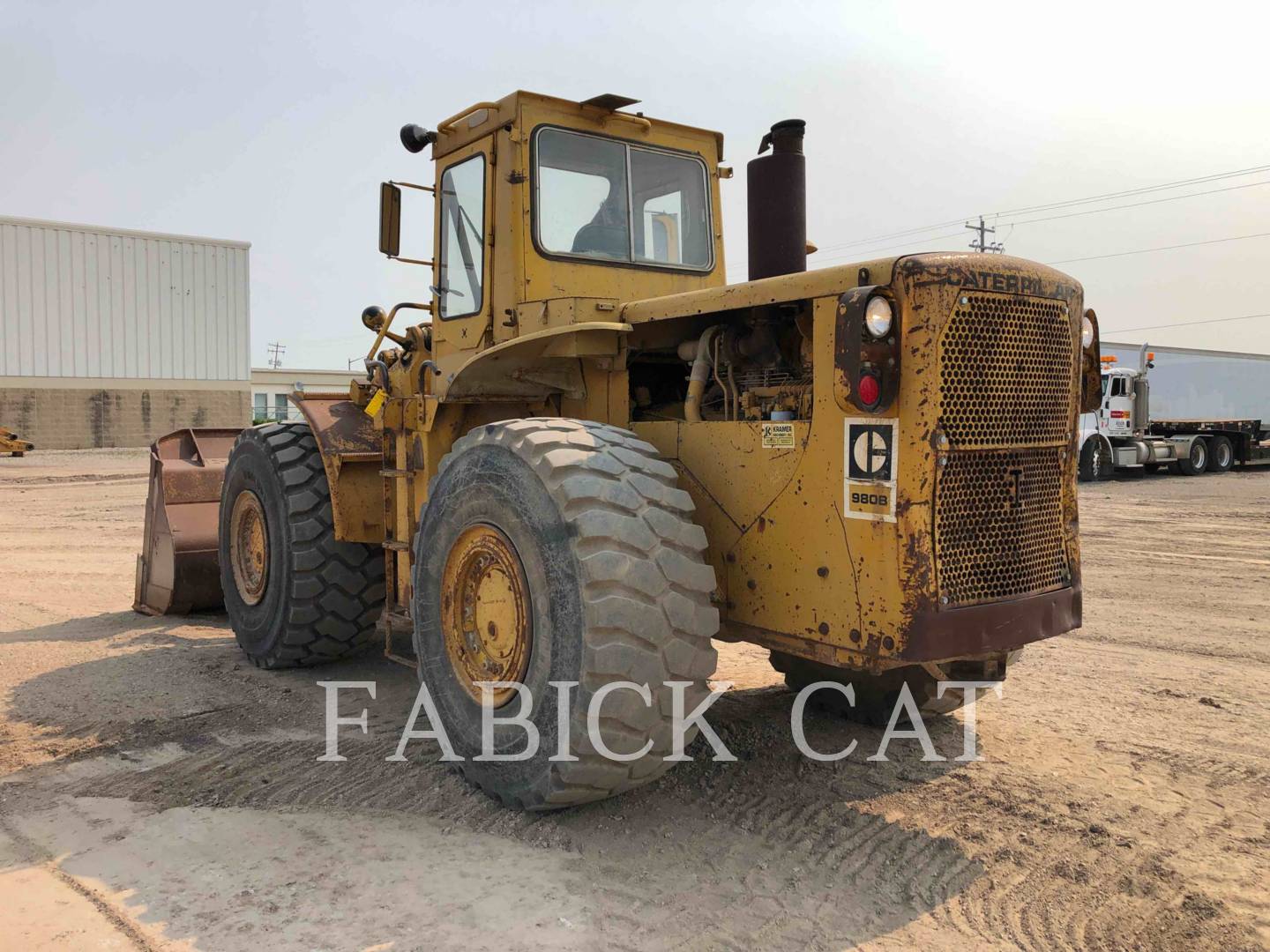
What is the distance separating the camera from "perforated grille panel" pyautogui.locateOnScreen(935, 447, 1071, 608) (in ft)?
11.1

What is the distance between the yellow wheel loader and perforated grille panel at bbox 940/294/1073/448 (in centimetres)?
1

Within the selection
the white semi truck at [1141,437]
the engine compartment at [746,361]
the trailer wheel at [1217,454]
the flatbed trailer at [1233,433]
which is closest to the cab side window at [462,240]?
the engine compartment at [746,361]

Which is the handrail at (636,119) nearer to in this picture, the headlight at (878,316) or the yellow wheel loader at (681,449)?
the yellow wheel loader at (681,449)

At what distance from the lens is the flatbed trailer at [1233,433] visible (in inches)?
1048

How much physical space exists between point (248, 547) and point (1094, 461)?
2156cm

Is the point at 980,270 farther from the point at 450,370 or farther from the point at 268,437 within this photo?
the point at 268,437

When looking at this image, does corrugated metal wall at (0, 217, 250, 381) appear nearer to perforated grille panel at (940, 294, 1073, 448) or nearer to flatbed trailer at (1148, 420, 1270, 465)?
flatbed trailer at (1148, 420, 1270, 465)

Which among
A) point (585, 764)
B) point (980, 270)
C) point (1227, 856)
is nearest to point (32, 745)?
point (585, 764)

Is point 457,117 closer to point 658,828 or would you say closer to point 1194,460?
point 658,828

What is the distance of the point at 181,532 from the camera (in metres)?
7.52

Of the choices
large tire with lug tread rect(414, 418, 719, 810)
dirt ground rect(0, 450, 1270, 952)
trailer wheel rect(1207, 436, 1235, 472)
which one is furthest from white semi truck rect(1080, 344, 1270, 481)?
large tire with lug tread rect(414, 418, 719, 810)

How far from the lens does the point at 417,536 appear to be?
14.6ft

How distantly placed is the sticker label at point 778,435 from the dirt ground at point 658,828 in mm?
1430

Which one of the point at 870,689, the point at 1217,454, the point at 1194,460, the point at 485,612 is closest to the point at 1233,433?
the point at 1217,454
